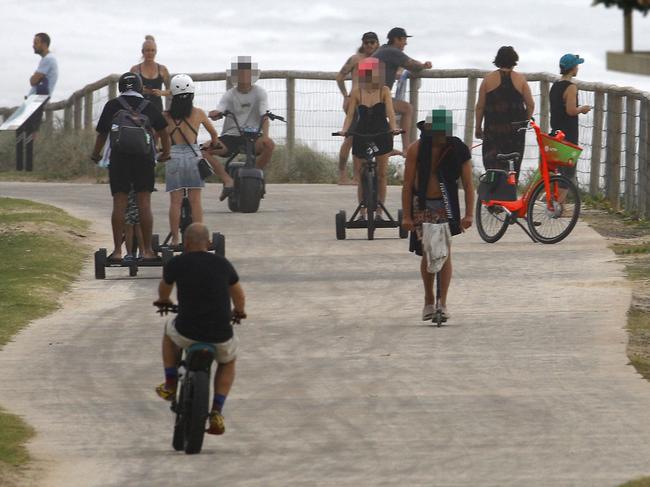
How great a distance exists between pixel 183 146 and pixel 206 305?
A: 7.70m

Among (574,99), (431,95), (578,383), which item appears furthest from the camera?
(431,95)

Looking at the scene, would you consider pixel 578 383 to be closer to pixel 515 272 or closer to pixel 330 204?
pixel 515 272

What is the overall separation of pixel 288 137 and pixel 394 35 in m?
4.39

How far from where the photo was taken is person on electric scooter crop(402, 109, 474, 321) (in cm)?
1462

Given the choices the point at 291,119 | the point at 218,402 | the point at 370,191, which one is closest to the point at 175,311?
the point at 218,402

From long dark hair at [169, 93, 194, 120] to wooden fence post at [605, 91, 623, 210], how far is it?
7557 millimetres

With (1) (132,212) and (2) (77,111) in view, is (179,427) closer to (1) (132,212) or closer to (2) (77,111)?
(1) (132,212)

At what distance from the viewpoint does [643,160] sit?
22750mm

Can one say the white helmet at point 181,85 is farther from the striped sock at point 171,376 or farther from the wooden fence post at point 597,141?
the wooden fence post at point 597,141

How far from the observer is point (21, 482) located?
9828 millimetres

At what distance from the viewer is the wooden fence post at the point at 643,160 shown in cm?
2256

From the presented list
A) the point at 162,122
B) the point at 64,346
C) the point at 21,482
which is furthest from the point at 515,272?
the point at 21,482

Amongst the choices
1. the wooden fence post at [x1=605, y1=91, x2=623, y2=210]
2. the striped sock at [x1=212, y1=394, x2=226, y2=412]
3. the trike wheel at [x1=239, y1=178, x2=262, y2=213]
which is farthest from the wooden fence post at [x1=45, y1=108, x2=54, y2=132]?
the striped sock at [x1=212, y1=394, x2=226, y2=412]

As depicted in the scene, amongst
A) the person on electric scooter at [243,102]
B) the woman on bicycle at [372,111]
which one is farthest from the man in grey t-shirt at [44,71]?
the woman on bicycle at [372,111]
